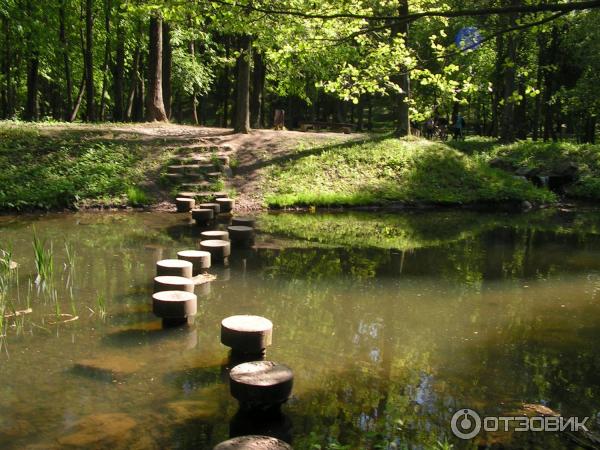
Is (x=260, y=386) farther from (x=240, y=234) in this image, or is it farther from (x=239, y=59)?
(x=239, y=59)

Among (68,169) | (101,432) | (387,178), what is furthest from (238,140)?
(101,432)

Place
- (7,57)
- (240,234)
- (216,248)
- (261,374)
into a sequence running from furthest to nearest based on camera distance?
(7,57)
(240,234)
(216,248)
(261,374)

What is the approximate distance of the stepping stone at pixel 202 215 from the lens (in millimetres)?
13594

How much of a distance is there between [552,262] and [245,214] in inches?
324

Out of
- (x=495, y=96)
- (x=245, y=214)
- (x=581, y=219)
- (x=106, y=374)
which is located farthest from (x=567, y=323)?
(x=495, y=96)

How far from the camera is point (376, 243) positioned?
41.6 ft

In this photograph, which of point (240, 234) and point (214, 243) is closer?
point (214, 243)

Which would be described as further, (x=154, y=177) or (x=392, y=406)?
(x=154, y=177)

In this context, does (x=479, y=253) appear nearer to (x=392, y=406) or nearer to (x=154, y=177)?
(x=392, y=406)

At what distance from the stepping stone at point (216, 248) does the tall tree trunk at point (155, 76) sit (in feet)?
42.7

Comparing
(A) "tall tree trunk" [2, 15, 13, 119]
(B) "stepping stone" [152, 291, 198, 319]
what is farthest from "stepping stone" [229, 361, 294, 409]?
(A) "tall tree trunk" [2, 15, 13, 119]

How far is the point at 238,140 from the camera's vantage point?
20203 mm

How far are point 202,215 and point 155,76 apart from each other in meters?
9.93

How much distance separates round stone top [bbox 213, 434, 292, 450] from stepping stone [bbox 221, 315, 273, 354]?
1.86m
